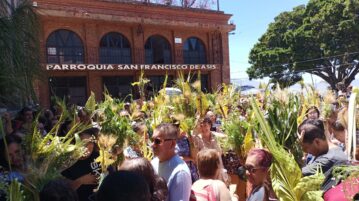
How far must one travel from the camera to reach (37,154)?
273 centimetres

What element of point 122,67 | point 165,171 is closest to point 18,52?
point 165,171

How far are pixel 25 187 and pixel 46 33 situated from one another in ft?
60.3

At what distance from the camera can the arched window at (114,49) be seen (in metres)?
21.7

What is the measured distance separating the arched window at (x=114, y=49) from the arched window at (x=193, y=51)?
395 cm

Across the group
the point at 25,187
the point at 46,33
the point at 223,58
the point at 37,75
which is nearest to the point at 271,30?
the point at 223,58

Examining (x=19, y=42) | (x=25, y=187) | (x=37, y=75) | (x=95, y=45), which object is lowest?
(x=25, y=187)

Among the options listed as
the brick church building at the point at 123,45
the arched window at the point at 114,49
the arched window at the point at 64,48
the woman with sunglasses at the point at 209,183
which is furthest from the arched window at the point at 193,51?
the woman with sunglasses at the point at 209,183

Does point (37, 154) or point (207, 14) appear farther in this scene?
point (207, 14)

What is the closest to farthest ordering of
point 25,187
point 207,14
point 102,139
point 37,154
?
point 25,187 → point 37,154 → point 102,139 → point 207,14

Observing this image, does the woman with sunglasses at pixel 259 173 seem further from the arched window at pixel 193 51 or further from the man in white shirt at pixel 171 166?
the arched window at pixel 193 51

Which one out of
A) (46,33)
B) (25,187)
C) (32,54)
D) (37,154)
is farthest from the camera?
(46,33)

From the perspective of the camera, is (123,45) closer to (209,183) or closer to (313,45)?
(313,45)

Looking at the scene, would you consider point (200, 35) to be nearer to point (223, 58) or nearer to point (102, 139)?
point (223, 58)

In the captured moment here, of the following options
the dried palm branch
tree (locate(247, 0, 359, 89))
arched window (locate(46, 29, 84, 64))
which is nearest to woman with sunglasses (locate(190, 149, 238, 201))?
the dried palm branch
